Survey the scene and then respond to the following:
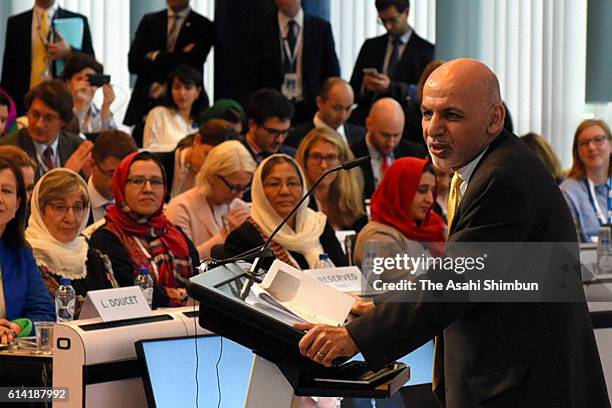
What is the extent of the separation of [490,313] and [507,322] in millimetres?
46

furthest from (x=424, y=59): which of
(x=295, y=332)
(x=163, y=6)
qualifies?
(x=295, y=332)

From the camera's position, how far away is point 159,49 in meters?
8.87

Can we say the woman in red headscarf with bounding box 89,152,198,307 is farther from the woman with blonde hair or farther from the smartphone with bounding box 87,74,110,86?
the smartphone with bounding box 87,74,110,86

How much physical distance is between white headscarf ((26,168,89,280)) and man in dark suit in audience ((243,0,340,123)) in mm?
3748

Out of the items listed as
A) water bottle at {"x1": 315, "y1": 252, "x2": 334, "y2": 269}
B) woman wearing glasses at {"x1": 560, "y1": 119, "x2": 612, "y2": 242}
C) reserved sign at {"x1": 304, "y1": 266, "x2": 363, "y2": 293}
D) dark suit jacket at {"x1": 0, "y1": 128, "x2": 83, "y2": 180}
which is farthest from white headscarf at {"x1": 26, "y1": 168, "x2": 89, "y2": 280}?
woman wearing glasses at {"x1": 560, "y1": 119, "x2": 612, "y2": 242}

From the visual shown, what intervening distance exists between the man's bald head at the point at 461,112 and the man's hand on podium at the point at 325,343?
1.80 feet

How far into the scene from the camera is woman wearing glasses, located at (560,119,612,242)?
794 centimetres

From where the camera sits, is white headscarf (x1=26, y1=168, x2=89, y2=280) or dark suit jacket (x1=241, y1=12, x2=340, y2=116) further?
dark suit jacket (x1=241, y1=12, x2=340, y2=116)

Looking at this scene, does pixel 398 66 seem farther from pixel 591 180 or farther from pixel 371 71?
pixel 591 180

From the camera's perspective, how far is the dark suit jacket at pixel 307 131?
8.41 meters

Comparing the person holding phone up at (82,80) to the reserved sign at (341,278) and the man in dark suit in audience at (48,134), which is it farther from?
the reserved sign at (341,278)

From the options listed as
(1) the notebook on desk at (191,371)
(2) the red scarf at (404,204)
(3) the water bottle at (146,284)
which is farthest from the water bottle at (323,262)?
(1) the notebook on desk at (191,371)

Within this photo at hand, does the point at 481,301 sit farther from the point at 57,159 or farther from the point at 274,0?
the point at 274,0

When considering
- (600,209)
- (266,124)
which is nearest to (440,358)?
(266,124)
